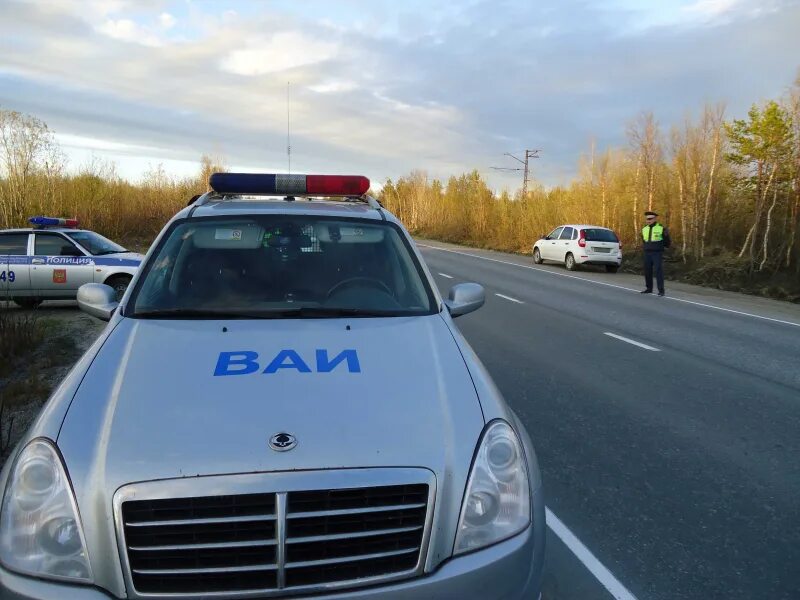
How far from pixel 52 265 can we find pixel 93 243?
33.1 inches

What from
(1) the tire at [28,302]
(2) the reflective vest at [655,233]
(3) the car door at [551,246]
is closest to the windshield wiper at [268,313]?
(1) the tire at [28,302]

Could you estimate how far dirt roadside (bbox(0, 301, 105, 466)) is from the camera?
535cm

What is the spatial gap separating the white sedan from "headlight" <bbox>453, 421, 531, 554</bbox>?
22.9 meters

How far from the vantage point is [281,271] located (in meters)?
3.66

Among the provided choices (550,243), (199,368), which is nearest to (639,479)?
(199,368)

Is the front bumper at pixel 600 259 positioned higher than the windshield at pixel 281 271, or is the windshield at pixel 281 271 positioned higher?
the windshield at pixel 281 271

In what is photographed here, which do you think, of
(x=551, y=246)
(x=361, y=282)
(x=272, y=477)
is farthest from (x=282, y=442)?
(x=551, y=246)

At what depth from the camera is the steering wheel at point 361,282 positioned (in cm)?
358

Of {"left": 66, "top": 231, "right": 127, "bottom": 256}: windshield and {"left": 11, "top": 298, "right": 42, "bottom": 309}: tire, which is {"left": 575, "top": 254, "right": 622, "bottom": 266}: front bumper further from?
{"left": 11, "top": 298, "right": 42, "bottom": 309}: tire

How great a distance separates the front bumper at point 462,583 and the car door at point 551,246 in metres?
25.2

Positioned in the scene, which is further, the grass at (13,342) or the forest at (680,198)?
the forest at (680,198)

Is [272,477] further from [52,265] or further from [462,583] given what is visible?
[52,265]

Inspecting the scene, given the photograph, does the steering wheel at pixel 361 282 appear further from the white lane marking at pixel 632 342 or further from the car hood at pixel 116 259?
the car hood at pixel 116 259

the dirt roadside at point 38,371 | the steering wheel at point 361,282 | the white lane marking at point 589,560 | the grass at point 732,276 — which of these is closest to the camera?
the white lane marking at point 589,560
